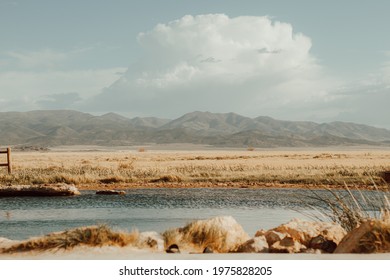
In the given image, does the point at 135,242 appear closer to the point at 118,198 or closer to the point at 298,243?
the point at 298,243

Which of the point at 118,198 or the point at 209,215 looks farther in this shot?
the point at 118,198

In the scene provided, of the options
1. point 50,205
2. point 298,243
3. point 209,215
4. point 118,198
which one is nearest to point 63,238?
point 298,243

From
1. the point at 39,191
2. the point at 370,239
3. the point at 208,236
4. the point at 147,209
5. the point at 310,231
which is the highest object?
the point at 370,239

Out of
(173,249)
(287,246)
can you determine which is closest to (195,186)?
(287,246)

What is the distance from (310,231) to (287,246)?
4.88ft

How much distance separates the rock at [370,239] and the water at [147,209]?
4.73 meters

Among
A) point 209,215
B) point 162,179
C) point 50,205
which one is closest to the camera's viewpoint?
point 209,215

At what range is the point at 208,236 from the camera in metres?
12.1

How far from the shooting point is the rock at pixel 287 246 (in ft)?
33.8

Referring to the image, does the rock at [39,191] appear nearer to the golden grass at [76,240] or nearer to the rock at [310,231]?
the rock at [310,231]

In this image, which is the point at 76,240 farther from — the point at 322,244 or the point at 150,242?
the point at 322,244
